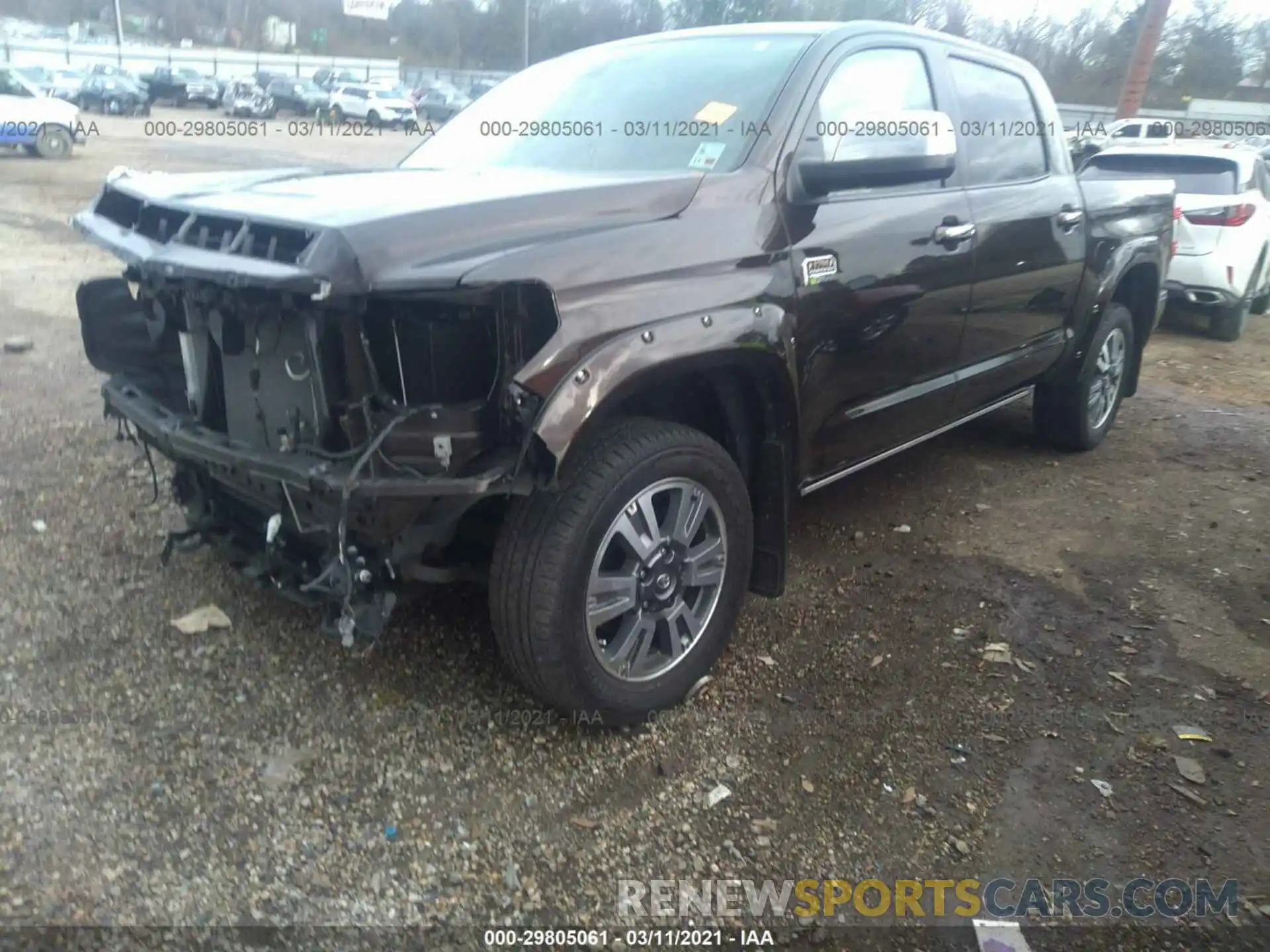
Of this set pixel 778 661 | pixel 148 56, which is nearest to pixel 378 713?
pixel 778 661

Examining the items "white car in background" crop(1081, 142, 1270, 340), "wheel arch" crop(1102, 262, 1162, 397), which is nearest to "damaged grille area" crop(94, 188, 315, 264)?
"wheel arch" crop(1102, 262, 1162, 397)

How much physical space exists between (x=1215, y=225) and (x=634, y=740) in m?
8.25

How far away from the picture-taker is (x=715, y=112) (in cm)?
315

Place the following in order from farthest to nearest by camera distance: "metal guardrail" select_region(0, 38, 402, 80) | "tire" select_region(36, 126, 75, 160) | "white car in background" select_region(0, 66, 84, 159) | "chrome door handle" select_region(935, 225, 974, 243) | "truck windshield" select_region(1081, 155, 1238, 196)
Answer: "metal guardrail" select_region(0, 38, 402, 80) < "tire" select_region(36, 126, 75, 160) < "white car in background" select_region(0, 66, 84, 159) < "truck windshield" select_region(1081, 155, 1238, 196) < "chrome door handle" select_region(935, 225, 974, 243)

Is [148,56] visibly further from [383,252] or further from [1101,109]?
[383,252]

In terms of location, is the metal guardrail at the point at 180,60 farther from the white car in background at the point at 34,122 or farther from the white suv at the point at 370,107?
the white car in background at the point at 34,122

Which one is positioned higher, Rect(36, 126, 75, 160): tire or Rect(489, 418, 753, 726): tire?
Rect(36, 126, 75, 160): tire

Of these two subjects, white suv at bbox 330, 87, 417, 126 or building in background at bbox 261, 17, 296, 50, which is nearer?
white suv at bbox 330, 87, 417, 126

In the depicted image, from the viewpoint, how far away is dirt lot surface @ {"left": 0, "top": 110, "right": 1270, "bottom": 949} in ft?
7.64

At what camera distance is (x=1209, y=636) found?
3537 millimetres

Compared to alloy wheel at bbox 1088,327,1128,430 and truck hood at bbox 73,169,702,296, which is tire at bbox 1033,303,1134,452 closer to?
alloy wheel at bbox 1088,327,1128,430

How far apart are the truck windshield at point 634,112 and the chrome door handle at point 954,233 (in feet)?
2.64

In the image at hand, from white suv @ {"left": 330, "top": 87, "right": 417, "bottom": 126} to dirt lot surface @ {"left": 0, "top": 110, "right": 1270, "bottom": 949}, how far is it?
37.8m

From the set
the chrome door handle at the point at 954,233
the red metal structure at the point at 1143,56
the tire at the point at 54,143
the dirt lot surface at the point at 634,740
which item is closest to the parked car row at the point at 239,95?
the tire at the point at 54,143
